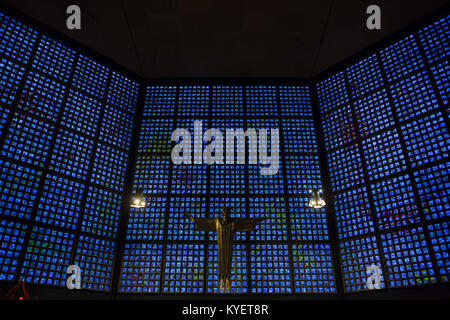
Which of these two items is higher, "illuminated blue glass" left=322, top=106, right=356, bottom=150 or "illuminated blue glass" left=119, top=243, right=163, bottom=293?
"illuminated blue glass" left=322, top=106, right=356, bottom=150

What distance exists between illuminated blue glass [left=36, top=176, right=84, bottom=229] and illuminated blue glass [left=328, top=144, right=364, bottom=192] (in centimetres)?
1211

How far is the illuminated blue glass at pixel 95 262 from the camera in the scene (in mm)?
13095

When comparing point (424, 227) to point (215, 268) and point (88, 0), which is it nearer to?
point (215, 268)

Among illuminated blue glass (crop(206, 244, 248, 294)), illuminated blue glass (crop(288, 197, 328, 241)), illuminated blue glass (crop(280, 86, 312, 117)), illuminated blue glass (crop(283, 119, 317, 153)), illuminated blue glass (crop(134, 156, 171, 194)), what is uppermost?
illuminated blue glass (crop(280, 86, 312, 117))

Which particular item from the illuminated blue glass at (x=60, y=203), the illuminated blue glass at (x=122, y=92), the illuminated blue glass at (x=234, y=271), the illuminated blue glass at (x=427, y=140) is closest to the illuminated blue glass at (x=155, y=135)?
the illuminated blue glass at (x=122, y=92)

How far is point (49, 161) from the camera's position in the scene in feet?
44.7

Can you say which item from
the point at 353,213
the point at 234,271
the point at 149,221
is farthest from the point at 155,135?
the point at 353,213

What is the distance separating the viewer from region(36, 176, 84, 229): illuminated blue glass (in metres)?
12.9

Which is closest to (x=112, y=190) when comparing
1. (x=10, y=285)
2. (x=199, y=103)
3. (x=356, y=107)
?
(x=10, y=285)

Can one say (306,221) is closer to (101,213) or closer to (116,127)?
(101,213)

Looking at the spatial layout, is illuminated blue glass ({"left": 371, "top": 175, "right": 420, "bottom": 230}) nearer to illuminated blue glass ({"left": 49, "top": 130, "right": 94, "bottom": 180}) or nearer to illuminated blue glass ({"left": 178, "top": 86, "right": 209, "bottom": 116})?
illuminated blue glass ({"left": 178, "top": 86, "right": 209, "bottom": 116})

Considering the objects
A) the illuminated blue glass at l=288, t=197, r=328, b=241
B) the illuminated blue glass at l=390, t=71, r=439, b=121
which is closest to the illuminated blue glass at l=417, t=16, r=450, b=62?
the illuminated blue glass at l=390, t=71, r=439, b=121

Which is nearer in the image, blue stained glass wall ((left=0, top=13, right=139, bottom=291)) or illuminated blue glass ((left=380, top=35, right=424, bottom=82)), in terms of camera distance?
A: blue stained glass wall ((left=0, top=13, right=139, bottom=291))

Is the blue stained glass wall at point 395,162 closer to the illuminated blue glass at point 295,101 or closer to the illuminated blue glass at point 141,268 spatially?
the illuminated blue glass at point 295,101
